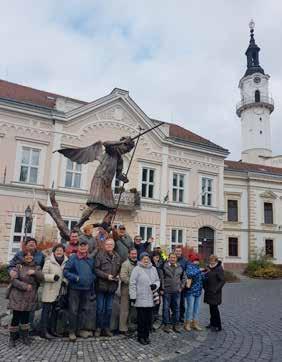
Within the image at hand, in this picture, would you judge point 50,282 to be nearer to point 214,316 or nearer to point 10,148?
point 214,316

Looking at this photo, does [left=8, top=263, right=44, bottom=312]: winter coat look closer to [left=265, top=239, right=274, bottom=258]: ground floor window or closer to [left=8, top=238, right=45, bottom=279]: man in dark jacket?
[left=8, top=238, right=45, bottom=279]: man in dark jacket

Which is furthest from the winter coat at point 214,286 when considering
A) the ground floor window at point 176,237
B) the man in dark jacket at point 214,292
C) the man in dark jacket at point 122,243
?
the ground floor window at point 176,237

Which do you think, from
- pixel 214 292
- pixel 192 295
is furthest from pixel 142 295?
pixel 214 292

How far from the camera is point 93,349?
606cm

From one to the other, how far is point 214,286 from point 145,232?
57.5 ft

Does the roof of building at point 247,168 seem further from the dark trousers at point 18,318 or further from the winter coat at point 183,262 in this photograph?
the dark trousers at point 18,318

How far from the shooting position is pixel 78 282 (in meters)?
6.39

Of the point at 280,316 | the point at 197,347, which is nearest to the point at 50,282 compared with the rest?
the point at 197,347

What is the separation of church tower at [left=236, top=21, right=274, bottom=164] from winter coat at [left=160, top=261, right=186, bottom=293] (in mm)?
40816

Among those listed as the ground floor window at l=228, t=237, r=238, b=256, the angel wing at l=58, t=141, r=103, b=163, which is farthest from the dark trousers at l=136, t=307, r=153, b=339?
the ground floor window at l=228, t=237, r=238, b=256

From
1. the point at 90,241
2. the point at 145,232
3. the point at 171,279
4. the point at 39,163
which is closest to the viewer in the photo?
the point at 171,279

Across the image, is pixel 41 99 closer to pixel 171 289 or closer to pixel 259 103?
pixel 171 289

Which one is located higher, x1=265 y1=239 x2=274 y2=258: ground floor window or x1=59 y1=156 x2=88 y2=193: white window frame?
x1=59 y1=156 x2=88 y2=193: white window frame

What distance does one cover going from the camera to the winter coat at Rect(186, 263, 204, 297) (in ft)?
26.3
